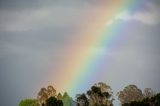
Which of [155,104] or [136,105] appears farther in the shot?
[136,105]

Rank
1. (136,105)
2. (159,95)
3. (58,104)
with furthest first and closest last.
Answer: (58,104) → (136,105) → (159,95)

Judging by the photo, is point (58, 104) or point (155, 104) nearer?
point (155, 104)

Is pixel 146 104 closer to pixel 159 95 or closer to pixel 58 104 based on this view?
pixel 159 95

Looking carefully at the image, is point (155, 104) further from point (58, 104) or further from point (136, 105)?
point (58, 104)

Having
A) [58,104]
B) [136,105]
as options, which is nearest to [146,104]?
[136,105]

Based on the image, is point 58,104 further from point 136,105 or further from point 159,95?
point 159,95

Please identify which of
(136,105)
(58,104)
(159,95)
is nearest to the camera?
(159,95)

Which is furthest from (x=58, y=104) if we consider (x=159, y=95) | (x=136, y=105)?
(x=159, y=95)

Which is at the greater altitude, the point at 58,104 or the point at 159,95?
the point at 58,104

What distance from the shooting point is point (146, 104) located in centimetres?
18312

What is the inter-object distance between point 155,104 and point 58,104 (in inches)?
1898

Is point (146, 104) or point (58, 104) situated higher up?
point (58, 104)

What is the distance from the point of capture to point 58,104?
19975 cm

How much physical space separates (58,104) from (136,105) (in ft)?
121
